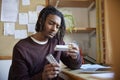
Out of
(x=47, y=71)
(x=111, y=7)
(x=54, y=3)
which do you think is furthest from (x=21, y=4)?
(x=111, y=7)

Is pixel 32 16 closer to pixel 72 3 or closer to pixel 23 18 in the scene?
pixel 23 18

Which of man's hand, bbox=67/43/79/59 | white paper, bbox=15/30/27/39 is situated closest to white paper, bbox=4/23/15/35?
white paper, bbox=15/30/27/39

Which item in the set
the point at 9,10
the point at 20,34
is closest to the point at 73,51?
the point at 20,34

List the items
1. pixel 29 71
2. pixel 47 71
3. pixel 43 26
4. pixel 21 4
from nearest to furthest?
pixel 47 71, pixel 29 71, pixel 43 26, pixel 21 4

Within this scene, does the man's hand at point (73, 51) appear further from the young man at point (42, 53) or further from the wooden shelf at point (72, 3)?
the wooden shelf at point (72, 3)

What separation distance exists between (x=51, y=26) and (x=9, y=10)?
0.75 m

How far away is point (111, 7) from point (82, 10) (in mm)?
1881

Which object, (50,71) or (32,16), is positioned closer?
(50,71)

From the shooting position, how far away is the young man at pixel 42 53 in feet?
3.82

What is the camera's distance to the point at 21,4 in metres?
1.94

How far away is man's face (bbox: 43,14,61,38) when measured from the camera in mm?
1334

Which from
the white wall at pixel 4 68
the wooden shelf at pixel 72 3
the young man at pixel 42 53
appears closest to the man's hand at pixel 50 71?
the young man at pixel 42 53

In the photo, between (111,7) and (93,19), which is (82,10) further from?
(111,7)

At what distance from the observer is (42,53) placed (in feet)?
4.30
